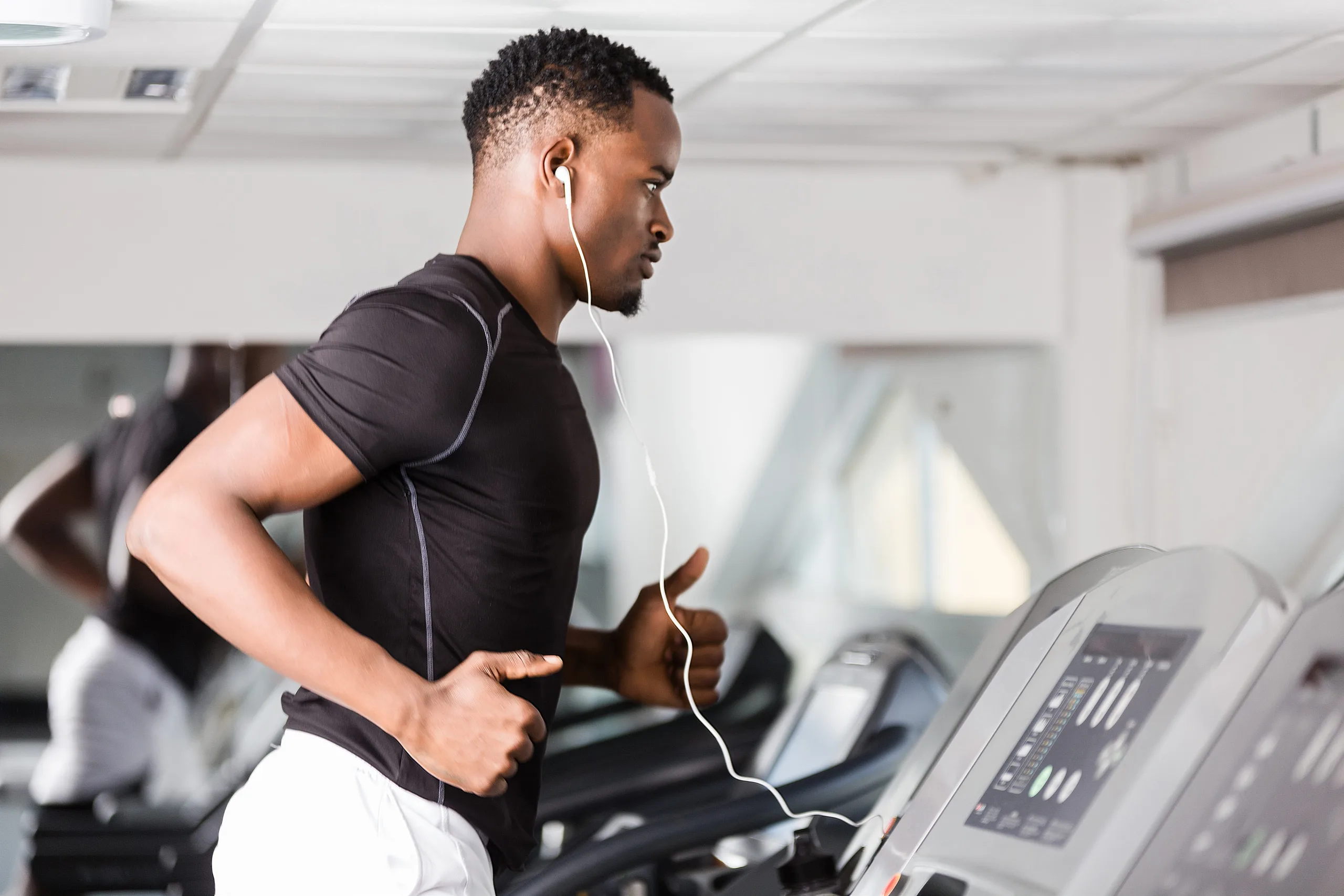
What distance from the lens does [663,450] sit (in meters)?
4.08

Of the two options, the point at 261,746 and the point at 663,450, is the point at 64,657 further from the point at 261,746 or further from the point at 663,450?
the point at 663,450

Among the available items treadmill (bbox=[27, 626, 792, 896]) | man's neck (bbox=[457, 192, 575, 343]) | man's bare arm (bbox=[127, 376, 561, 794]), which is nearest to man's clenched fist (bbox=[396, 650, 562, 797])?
man's bare arm (bbox=[127, 376, 561, 794])

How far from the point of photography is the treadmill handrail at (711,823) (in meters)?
2.32

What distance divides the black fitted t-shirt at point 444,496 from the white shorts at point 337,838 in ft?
0.06

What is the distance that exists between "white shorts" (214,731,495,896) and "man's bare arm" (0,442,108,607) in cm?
212

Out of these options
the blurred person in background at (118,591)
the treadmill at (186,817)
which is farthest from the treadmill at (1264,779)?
the blurred person in background at (118,591)

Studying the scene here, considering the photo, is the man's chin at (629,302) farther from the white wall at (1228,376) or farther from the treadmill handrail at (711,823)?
the white wall at (1228,376)

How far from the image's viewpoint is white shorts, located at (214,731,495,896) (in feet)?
4.55

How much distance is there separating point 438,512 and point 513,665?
185 mm

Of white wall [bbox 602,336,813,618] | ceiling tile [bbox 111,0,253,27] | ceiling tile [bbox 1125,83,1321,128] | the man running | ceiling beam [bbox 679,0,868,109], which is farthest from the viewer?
white wall [bbox 602,336,813,618]

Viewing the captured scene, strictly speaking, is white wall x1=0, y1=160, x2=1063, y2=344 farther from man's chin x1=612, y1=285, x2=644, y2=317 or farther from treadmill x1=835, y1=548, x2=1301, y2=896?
treadmill x1=835, y1=548, x2=1301, y2=896

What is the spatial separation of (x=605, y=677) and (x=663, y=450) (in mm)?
2288

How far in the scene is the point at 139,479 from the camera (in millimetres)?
3377

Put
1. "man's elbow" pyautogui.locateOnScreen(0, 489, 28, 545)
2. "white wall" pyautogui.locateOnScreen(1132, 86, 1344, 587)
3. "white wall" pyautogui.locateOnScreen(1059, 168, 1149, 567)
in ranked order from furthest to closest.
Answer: "white wall" pyautogui.locateOnScreen(1059, 168, 1149, 567)
"man's elbow" pyautogui.locateOnScreen(0, 489, 28, 545)
"white wall" pyautogui.locateOnScreen(1132, 86, 1344, 587)
